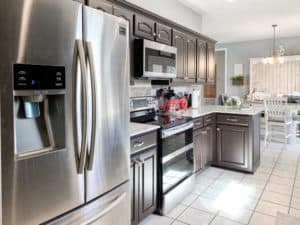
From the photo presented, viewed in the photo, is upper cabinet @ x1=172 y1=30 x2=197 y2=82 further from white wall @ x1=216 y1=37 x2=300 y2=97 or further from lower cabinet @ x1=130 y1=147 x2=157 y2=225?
white wall @ x1=216 y1=37 x2=300 y2=97

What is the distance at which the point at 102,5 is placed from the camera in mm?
2264

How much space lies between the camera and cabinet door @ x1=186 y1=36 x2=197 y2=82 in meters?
3.80

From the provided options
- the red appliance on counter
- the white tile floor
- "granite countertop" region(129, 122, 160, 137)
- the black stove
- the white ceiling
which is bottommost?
the white tile floor

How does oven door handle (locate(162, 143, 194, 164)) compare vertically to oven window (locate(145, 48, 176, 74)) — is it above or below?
below

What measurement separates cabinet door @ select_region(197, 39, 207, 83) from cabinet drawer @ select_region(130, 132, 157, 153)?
2.04m

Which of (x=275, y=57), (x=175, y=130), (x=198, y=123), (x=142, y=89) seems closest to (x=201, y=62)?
(x=198, y=123)

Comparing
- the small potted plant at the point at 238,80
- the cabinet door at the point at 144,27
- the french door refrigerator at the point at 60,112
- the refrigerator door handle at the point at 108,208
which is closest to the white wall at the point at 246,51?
the small potted plant at the point at 238,80

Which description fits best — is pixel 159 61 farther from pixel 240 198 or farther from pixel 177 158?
pixel 240 198

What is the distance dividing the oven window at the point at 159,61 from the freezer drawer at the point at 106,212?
1.39 meters

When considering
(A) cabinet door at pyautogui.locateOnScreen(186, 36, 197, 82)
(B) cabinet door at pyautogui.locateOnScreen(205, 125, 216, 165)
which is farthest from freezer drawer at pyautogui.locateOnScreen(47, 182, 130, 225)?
(A) cabinet door at pyautogui.locateOnScreen(186, 36, 197, 82)

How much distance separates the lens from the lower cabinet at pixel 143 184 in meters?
2.20

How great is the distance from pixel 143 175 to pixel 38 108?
125 cm

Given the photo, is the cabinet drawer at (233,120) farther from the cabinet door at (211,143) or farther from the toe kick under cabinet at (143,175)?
the toe kick under cabinet at (143,175)

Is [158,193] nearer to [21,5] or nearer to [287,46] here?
[21,5]
